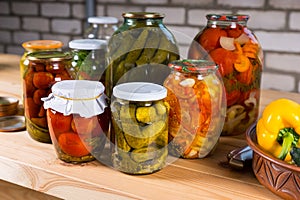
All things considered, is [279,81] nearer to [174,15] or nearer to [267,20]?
[267,20]

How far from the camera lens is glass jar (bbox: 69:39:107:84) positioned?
0.91m

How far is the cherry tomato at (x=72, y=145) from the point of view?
0.71 m

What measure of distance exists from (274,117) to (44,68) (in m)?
0.44

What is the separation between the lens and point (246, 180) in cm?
68

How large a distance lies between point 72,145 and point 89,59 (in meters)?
0.27

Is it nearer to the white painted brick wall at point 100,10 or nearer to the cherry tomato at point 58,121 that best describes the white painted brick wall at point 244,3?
the white painted brick wall at point 100,10

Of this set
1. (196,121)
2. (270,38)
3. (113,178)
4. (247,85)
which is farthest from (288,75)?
(113,178)

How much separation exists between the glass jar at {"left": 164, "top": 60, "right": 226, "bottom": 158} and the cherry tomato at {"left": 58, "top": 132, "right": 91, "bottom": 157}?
0.52 ft

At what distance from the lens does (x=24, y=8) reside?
2.68 m

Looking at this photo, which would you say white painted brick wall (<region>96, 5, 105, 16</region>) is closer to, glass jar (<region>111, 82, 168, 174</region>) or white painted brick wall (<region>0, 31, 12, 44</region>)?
white painted brick wall (<region>0, 31, 12, 44</region>)

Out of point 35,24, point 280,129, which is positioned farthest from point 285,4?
point 35,24

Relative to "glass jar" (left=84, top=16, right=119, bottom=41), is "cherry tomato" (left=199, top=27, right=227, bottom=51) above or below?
above

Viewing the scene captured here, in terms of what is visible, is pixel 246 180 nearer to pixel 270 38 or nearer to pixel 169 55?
pixel 169 55

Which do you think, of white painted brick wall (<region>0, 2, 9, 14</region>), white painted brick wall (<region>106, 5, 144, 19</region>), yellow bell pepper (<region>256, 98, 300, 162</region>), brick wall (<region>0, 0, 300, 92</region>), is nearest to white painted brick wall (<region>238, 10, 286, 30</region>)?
brick wall (<region>0, 0, 300, 92</region>)
